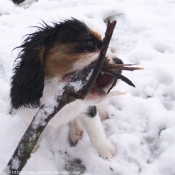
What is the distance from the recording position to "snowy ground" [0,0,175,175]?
2.32 meters

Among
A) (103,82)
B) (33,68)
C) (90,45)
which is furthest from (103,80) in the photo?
(33,68)

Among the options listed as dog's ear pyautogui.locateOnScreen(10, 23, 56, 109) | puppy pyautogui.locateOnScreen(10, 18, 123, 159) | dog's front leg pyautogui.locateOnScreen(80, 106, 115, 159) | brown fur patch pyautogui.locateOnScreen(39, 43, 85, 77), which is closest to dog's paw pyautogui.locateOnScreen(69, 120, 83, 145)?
dog's front leg pyautogui.locateOnScreen(80, 106, 115, 159)

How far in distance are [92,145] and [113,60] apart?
1.02 meters

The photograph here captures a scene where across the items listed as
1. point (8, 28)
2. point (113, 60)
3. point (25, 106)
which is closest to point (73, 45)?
point (113, 60)

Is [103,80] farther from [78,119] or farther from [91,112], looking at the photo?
[78,119]

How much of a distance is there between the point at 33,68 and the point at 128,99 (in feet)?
4.23

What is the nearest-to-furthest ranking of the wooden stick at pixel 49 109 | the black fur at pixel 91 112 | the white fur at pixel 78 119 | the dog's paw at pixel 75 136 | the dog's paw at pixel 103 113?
the wooden stick at pixel 49 109
the white fur at pixel 78 119
the black fur at pixel 91 112
the dog's paw at pixel 75 136
the dog's paw at pixel 103 113

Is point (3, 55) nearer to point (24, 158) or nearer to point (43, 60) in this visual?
point (43, 60)

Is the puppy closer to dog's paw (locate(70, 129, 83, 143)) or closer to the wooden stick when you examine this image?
the wooden stick

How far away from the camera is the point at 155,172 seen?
7.26ft

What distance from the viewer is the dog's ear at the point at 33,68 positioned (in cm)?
174

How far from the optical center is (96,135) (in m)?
2.37

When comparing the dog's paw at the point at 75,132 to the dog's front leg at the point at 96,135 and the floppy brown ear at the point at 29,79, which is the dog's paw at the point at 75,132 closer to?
the dog's front leg at the point at 96,135

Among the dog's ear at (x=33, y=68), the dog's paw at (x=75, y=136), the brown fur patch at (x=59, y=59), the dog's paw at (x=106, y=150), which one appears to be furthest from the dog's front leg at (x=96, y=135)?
the brown fur patch at (x=59, y=59)
